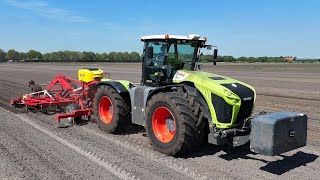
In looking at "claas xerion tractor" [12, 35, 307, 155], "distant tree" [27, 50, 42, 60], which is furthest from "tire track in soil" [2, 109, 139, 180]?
"distant tree" [27, 50, 42, 60]

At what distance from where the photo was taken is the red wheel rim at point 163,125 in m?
6.34

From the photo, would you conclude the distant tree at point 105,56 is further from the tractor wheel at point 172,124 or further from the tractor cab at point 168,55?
the tractor wheel at point 172,124

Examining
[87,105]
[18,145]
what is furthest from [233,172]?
[87,105]

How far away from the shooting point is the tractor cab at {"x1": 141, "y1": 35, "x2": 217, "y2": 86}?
6891 mm

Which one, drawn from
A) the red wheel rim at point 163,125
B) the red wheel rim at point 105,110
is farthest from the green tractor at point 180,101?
the red wheel rim at point 105,110

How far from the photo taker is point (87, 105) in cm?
947

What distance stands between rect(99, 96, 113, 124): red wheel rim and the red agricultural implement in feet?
2.61

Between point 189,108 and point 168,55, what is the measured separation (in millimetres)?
1548

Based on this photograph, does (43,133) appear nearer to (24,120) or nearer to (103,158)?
(24,120)

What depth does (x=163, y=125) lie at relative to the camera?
6527mm

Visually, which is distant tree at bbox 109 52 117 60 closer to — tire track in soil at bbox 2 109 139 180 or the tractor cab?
tire track in soil at bbox 2 109 139 180

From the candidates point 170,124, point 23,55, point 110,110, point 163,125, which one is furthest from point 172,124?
point 23,55

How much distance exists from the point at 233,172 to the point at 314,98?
10.7 meters

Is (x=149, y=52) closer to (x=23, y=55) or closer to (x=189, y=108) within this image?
(x=189, y=108)
